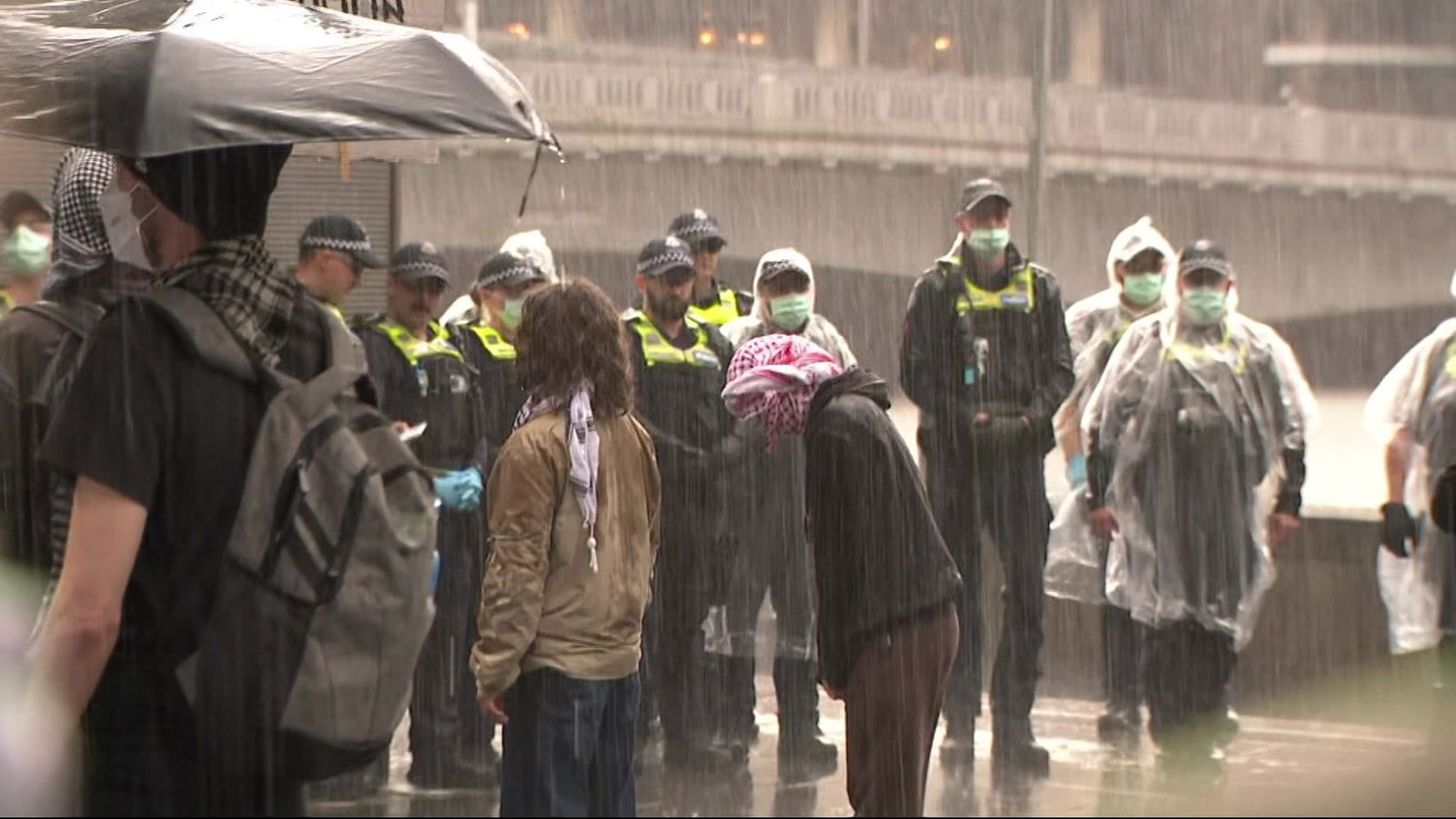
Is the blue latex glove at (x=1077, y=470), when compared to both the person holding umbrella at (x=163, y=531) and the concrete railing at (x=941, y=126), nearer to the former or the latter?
the person holding umbrella at (x=163, y=531)

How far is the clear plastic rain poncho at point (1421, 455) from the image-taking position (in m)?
8.77

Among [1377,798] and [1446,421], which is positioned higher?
[1446,421]

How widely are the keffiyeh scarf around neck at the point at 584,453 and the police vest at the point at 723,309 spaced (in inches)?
160

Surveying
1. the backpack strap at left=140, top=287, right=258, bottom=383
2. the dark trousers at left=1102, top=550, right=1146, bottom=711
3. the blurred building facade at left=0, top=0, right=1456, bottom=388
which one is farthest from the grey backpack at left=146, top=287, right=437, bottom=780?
the blurred building facade at left=0, top=0, right=1456, bottom=388

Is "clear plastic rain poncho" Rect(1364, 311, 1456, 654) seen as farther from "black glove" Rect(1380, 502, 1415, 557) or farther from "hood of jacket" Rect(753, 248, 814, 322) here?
"hood of jacket" Rect(753, 248, 814, 322)

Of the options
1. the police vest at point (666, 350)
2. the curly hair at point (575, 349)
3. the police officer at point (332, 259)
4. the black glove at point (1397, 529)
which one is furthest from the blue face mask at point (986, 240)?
the curly hair at point (575, 349)

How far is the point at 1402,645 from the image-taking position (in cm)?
917

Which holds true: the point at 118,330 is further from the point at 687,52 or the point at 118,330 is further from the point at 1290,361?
the point at 687,52

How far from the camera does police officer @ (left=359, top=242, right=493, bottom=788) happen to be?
30.1 feet

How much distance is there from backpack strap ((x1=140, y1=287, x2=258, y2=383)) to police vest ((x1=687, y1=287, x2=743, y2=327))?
654 cm

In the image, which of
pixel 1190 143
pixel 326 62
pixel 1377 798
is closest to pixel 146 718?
pixel 326 62

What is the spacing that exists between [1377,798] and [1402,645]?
0.71 metres

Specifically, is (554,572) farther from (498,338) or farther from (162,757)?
(498,338)

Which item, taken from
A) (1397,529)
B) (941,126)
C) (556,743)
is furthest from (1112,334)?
(941,126)
